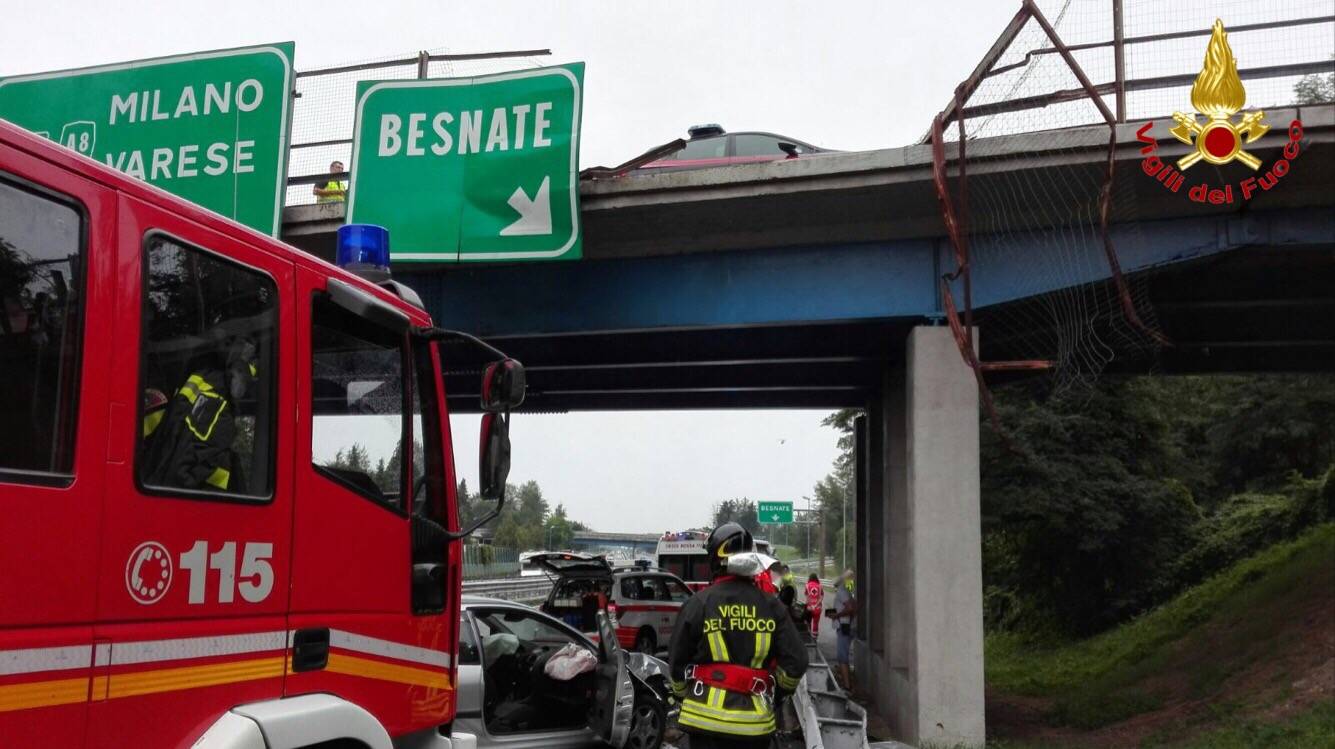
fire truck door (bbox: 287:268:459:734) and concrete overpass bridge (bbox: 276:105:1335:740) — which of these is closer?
fire truck door (bbox: 287:268:459:734)

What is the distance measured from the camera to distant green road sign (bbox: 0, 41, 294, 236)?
34.2 feet

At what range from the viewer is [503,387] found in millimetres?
4539

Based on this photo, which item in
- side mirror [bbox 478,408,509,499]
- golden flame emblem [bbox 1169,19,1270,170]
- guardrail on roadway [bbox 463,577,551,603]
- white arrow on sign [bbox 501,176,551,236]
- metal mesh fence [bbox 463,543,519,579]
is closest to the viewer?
side mirror [bbox 478,408,509,499]

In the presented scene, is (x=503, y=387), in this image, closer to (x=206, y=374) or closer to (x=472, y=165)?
(x=206, y=374)

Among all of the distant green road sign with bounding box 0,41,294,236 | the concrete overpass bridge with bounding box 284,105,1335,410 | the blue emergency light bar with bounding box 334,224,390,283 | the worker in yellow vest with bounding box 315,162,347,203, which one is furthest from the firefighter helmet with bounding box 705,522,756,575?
the worker in yellow vest with bounding box 315,162,347,203

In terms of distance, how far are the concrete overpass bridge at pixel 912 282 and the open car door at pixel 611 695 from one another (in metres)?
2.80

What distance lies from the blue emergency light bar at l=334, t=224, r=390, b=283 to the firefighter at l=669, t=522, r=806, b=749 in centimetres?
219

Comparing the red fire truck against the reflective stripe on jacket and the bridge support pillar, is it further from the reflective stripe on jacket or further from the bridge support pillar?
the bridge support pillar

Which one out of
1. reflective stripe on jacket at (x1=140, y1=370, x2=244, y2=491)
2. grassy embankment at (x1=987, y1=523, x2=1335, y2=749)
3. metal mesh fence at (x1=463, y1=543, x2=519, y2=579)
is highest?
reflective stripe on jacket at (x1=140, y1=370, x2=244, y2=491)

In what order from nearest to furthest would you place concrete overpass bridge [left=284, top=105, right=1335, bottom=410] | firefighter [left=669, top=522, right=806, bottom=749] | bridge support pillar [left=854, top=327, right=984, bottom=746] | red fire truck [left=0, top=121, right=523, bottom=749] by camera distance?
red fire truck [left=0, top=121, right=523, bottom=749]
firefighter [left=669, top=522, right=806, bottom=749]
concrete overpass bridge [left=284, top=105, right=1335, bottom=410]
bridge support pillar [left=854, top=327, right=984, bottom=746]

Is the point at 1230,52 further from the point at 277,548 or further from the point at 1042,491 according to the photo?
the point at 1042,491

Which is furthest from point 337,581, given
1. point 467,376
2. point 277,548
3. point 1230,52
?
point 467,376

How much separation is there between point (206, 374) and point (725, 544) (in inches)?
120

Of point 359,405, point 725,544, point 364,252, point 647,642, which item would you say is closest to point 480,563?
point 647,642
